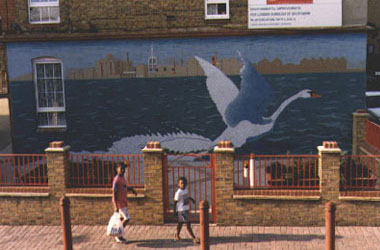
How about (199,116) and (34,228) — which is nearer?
(34,228)

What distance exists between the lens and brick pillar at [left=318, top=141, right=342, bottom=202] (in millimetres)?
11078

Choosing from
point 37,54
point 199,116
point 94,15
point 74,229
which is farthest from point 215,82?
point 74,229

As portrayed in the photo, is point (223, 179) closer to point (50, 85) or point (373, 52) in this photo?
point (50, 85)

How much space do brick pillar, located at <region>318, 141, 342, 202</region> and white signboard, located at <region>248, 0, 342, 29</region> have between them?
6620 mm

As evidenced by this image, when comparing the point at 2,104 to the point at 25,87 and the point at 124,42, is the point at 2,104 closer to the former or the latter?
the point at 25,87

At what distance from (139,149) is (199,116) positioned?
234cm

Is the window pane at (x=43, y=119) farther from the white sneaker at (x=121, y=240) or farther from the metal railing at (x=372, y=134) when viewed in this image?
the metal railing at (x=372, y=134)

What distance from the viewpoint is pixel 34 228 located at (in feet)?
38.8

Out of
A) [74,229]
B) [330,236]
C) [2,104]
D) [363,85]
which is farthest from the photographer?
Answer: [2,104]

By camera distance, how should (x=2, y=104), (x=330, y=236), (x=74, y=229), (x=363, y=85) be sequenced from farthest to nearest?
(x=2, y=104) < (x=363, y=85) < (x=74, y=229) < (x=330, y=236)

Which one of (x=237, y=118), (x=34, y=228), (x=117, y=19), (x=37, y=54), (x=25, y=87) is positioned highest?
(x=117, y=19)

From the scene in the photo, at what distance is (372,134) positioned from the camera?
51.5ft

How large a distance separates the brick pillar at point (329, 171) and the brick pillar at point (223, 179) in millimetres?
1910

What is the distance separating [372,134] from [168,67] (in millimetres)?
6783
